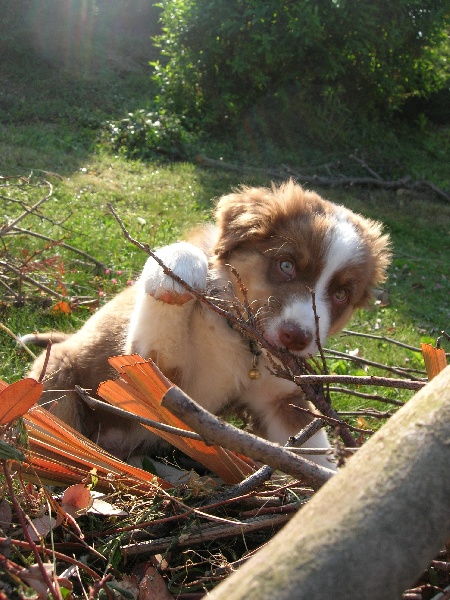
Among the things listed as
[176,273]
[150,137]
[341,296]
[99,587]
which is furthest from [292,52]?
[99,587]

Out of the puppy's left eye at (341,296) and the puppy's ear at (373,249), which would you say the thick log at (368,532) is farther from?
the puppy's ear at (373,249)

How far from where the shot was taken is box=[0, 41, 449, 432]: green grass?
18.8 feet

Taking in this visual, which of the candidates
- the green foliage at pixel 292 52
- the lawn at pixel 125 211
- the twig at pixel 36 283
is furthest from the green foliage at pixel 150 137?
the twig at pixel 36 283

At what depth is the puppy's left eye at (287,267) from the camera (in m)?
3.66

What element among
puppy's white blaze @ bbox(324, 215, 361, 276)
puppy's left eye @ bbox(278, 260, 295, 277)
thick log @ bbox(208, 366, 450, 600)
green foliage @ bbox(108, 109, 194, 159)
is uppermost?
thick log @ bbox(208, 366, 450, 600)

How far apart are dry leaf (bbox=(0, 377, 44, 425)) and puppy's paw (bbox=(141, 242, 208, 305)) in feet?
5.01

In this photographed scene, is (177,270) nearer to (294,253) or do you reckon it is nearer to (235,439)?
(294,253)

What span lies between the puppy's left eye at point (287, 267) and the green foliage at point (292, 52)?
10354 mm

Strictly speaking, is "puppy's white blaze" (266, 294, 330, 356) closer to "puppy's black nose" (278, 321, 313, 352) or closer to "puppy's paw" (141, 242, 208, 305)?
"puppy's black nose" (278, 321, 313, 352)

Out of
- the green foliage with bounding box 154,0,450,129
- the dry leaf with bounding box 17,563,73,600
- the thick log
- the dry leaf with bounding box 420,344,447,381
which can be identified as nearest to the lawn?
the dry leaf with bounding box 17,563,73,600

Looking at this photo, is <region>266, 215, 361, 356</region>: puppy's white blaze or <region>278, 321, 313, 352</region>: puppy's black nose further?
<region>266, 215, 361, 356</region>: puppy's white blaze

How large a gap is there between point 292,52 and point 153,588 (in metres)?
13.0

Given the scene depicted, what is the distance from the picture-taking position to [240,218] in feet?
12.7

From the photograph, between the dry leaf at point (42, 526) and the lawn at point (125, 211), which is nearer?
the dry leaf at point (42, 526)
